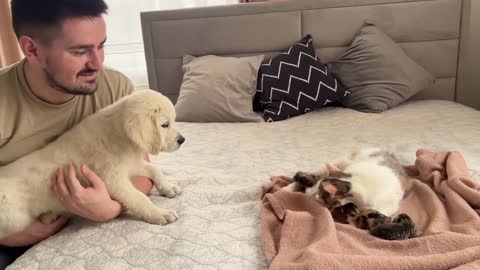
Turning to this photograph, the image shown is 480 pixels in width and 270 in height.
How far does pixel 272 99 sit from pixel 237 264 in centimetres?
155

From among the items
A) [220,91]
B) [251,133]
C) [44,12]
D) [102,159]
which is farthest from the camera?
[220,91]

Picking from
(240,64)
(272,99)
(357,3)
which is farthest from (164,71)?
(357,3)

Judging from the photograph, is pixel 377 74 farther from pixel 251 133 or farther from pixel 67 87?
pixel 67 87

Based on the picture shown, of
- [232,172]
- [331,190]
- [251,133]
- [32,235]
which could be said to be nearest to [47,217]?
[32,235]

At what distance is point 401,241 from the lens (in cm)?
93

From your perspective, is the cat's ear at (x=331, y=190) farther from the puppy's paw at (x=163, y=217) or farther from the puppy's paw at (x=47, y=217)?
the puppy's paw at (x=47, y=217)

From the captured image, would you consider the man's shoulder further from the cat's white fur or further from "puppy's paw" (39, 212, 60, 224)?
the cat's white fur

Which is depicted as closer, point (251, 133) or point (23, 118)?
point (23, 118)

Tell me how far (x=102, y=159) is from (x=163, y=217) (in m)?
0.24

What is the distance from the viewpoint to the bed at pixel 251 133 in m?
1.01

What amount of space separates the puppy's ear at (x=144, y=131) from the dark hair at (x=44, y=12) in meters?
0.30

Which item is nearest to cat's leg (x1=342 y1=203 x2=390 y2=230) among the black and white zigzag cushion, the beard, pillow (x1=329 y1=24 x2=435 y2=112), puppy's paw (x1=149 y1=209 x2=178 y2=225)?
puppy's paw (x1=149 y1=209 x2=178 y2=225)

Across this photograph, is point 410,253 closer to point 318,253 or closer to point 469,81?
point 318,253

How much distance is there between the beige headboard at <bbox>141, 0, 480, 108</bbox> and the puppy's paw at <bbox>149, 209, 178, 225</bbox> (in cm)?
173
